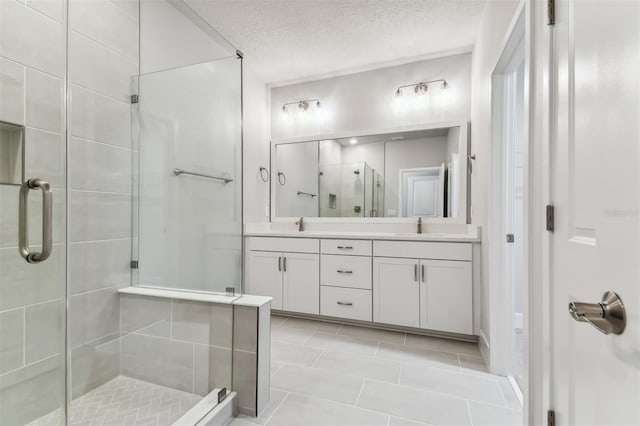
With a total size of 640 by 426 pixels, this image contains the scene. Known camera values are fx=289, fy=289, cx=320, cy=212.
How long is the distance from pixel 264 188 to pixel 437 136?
6.31ft

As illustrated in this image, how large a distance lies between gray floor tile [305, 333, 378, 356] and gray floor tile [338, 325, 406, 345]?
0.08 metres

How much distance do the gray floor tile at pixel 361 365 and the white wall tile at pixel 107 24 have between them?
2.33 m

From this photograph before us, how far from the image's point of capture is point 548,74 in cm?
94

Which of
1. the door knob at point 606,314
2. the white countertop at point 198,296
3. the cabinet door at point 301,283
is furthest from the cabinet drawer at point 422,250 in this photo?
the door knob at point 606,314

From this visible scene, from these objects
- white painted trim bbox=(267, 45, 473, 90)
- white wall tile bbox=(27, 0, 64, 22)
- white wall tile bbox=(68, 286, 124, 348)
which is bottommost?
white wall tile bbox=(68, 286, 124, 348)

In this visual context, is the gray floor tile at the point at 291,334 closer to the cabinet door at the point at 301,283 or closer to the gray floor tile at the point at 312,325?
the gray floor tile at the point at 312,325

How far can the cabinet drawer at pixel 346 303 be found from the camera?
2.48 metres

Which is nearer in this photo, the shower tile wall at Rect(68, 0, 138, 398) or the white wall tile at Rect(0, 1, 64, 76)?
the white wall tile at Rect(0, 1, 64, 76)

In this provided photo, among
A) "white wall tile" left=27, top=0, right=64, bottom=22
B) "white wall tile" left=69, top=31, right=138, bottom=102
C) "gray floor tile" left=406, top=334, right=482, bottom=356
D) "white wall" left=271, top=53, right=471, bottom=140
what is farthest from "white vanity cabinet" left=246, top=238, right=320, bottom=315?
"white wall tile" left=27, top=0, right=64, bottom=22

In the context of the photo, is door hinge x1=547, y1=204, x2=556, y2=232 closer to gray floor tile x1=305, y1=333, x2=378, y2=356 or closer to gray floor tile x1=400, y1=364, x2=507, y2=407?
gray floor tile x1=400, y1=364, x2=507, y2=407

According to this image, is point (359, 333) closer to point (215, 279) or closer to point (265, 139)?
point (215, 279)

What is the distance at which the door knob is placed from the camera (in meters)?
0.56

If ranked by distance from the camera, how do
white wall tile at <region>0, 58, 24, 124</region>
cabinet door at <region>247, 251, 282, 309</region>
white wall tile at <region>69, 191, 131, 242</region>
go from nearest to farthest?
white wall tile at <region>0, 58, 24, 124</region>
white wall tile at <region>69, 191, 131, 242</region>
cabinet door at <region>247, 251, 282, 309</region>

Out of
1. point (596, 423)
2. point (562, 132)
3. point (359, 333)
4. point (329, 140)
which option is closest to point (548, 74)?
point (562, 132)
